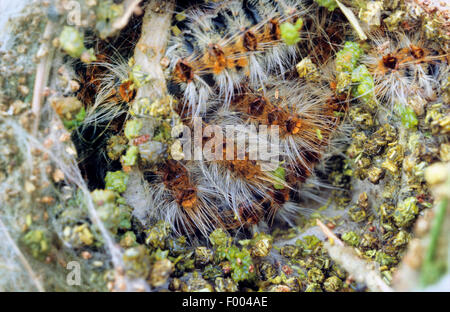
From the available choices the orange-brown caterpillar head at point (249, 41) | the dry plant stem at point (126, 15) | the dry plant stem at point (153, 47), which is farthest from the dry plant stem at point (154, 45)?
the orange-brown caterpillar head at point (249, 41)

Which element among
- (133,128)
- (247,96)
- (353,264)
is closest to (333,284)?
(353,264)

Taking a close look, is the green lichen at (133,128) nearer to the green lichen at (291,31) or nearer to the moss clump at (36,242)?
the moss clump at (36,242)

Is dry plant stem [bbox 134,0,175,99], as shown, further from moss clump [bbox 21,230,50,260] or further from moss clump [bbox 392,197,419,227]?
moss clump [bbox 392,197,419,227]

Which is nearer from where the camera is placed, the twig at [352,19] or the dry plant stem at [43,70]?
the dry plant stem at [43,70]

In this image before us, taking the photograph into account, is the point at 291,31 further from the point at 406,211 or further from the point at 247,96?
the point at 406,211

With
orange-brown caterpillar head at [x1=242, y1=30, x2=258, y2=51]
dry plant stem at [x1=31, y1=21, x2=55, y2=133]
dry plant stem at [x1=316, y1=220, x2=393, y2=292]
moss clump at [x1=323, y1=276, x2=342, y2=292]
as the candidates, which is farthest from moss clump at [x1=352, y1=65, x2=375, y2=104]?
dry plant stem at [x1=31, y1=21, x2=55, y2=133]
